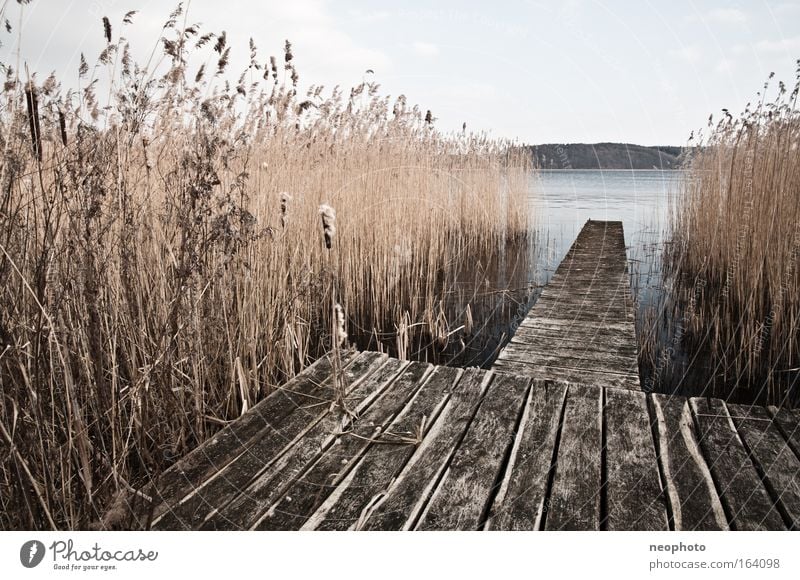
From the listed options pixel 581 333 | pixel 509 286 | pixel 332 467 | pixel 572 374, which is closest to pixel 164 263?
pixel 332 467

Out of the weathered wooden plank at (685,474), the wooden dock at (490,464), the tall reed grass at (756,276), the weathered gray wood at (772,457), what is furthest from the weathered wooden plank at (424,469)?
the tall reed grass at (756,276)

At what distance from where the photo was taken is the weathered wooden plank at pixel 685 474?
1151mm

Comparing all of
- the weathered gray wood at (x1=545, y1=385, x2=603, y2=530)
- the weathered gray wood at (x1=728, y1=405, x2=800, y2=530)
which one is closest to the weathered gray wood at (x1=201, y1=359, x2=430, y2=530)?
the weathered gray wood at (x1=545, y1=385, x2=603, y2=530)

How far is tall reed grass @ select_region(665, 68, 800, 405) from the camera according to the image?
236 cm

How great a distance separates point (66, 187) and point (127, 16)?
530mm

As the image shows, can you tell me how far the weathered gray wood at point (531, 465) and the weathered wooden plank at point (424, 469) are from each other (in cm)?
17

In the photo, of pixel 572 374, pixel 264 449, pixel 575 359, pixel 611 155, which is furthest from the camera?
pixel 611 155

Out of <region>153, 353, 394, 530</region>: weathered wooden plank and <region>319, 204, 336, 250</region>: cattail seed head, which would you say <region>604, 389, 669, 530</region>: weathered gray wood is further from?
<region>319, 204, 336, 250</region>: cattail seed head

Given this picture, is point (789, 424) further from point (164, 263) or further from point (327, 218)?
point (164, 263)

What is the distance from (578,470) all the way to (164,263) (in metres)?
1.50

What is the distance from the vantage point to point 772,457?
1388 millimetres

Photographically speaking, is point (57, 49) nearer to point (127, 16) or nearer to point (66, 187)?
point (127, 16)

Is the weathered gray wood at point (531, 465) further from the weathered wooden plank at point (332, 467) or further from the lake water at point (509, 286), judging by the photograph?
the lake water at point (509, 286)
